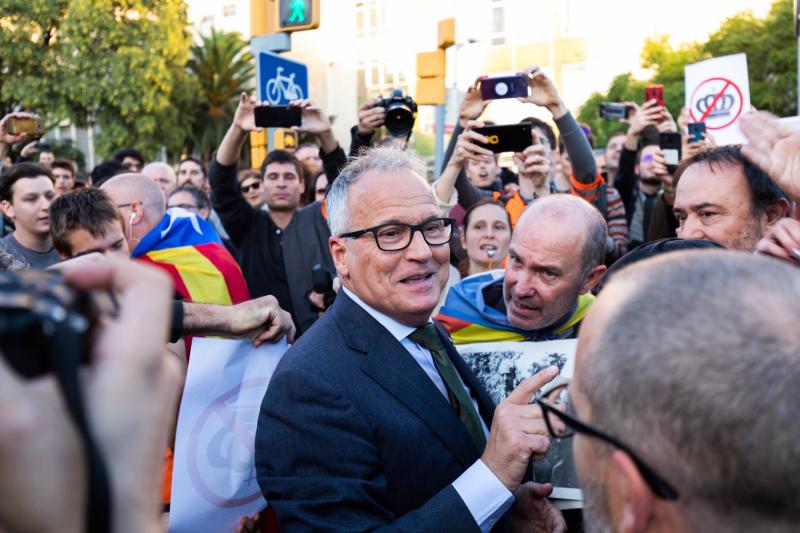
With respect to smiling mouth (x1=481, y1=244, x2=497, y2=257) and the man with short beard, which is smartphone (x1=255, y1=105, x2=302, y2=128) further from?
the man with short beard

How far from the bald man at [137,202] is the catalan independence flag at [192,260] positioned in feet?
1.74

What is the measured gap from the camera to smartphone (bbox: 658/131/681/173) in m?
5.58

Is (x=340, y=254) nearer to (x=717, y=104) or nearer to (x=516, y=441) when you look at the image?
(x=516, y=441)

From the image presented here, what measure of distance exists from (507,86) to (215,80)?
33.9 m

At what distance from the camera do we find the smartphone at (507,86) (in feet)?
15.8

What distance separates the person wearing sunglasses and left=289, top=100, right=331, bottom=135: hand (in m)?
4.02

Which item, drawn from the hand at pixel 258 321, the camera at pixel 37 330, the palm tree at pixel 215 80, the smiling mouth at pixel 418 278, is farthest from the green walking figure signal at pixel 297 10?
the palm tree at pixel 215 80

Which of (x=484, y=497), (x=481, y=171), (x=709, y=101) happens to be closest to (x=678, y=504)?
(x=484, y=497)

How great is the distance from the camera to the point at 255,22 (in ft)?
26.2

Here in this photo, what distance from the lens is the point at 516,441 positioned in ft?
7.15

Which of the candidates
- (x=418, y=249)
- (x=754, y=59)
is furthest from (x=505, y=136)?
(x=754, y=59)

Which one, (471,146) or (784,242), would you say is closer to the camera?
(784,242)

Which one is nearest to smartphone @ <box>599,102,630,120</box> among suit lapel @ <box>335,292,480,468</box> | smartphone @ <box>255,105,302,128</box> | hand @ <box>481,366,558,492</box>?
smartphone @ <box>255,105,302,128</box>

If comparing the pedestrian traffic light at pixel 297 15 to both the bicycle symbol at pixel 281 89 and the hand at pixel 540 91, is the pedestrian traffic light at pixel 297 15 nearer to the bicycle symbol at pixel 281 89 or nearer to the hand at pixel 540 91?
the bicycle symbol at pixel 281 89
